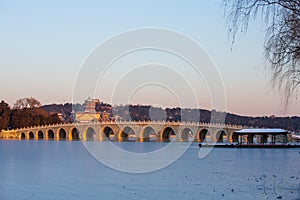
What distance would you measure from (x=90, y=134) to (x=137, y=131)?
15.1 metres

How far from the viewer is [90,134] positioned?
118 meters

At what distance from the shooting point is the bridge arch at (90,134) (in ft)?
368

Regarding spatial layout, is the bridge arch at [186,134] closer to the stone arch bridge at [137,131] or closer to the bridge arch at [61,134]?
the stone arch bridge at [137,131]

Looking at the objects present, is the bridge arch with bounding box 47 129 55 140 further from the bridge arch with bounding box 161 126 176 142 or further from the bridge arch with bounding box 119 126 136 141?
the bridge arch with bounding box 161 126 176 142

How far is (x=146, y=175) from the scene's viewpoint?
1131 inches

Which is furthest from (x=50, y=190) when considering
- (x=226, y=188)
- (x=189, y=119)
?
(x=189, y=119)

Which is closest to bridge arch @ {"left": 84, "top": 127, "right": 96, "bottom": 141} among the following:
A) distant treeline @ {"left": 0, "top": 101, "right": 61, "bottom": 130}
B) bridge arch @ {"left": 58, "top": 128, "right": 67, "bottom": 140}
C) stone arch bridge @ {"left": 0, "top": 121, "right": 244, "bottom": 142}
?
stone arch bridge @ {"left": 0, "top": 121, "right": 244, "bottom": 142}

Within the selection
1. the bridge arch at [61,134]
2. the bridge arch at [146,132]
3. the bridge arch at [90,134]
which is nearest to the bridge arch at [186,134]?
the bridge arch at [146,132]

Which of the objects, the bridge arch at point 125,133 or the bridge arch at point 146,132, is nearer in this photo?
the bridge arch at point 146,132

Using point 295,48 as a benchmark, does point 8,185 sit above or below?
below

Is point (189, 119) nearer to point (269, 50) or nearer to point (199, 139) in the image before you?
point (199, 139)

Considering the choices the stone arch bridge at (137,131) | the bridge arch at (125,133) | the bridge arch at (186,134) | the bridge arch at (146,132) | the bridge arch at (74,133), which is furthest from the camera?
the bridge arch at (74,133)

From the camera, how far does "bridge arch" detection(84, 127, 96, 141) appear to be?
112312 millimetres

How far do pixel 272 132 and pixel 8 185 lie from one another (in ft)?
174
